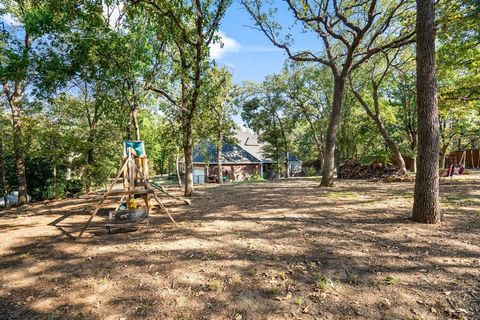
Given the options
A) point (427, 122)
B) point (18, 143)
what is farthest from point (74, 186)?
point (427, 122)

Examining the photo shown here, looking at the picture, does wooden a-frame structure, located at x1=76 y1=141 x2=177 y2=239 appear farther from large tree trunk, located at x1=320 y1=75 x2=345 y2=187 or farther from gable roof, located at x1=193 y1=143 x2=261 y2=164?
gable roof, located at x1=193 y1=143 x2=261 y2=164

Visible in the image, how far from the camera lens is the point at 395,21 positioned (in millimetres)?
13977

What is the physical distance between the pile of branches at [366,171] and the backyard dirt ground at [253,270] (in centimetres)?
1196

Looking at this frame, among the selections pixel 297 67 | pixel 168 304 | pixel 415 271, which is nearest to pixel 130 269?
pixel 168 304

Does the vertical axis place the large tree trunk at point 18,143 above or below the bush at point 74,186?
above

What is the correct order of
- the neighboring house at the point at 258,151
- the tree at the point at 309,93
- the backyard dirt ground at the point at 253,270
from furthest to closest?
1. the neighboring house at the point at 258,151
2. the tree at the point at 309,93
3. the backyard dirt ground at the point at 253,270

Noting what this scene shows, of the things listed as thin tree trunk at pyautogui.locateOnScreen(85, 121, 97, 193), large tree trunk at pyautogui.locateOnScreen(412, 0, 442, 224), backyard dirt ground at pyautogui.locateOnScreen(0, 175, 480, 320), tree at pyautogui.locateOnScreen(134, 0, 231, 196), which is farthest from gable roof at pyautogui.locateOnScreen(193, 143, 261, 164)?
large tree trunk at pyautogui.locateOnScreen(412, 0, 442, 224)

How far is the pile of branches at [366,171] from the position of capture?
17817mm

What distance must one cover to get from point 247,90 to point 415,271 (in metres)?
26.1

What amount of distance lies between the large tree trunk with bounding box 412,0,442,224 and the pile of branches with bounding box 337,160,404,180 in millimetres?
12171

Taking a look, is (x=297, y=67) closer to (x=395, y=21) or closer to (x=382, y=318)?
(x=395, y=21)

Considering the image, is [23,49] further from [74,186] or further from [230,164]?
[230,164]

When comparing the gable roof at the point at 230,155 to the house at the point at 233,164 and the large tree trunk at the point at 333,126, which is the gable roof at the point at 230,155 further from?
the large tree trunk at the point at 333,126

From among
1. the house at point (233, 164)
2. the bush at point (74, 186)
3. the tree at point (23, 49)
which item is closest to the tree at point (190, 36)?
the tree at point (23, 49)
